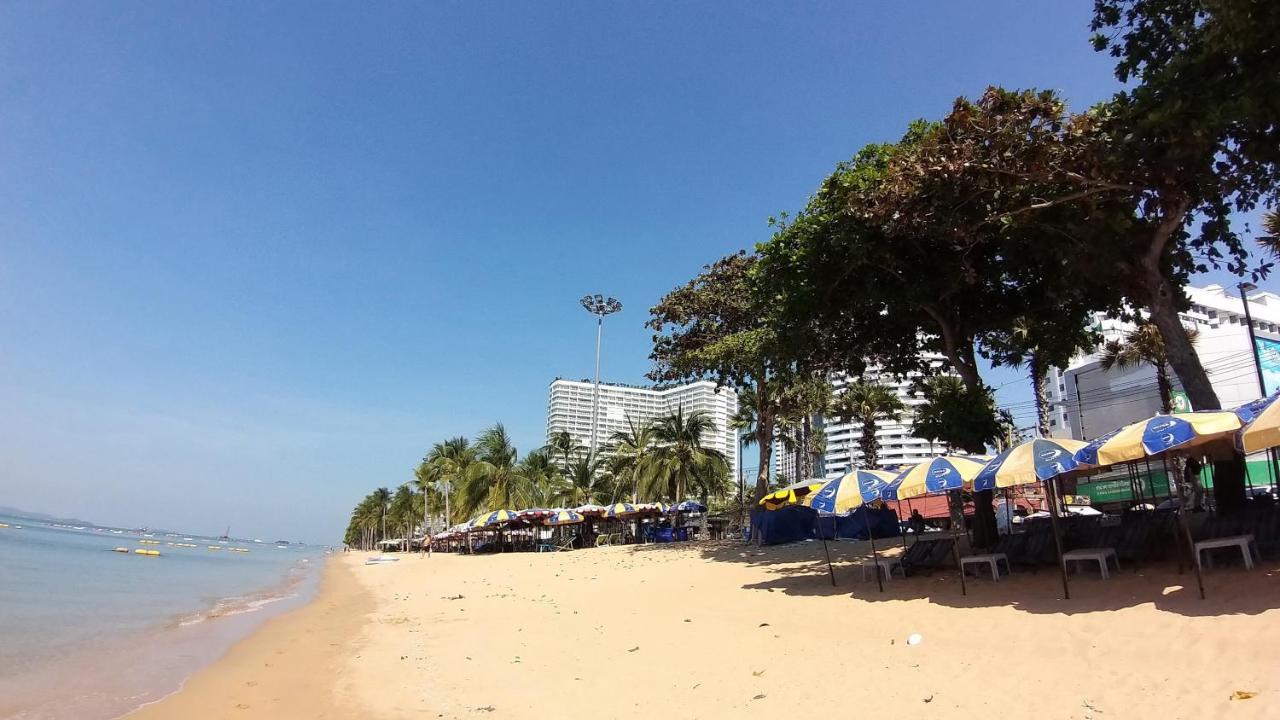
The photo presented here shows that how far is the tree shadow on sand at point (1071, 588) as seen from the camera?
25.0ft

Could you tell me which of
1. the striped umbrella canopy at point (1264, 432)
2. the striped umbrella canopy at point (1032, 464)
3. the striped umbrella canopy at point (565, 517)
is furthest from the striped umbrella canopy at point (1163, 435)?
the striped umbrella canopy at point (565, 517)

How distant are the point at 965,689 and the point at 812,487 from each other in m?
12.9

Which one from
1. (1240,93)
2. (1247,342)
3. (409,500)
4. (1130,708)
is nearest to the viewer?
(1130,708)

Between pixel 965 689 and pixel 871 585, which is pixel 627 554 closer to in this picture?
pixel 871 585

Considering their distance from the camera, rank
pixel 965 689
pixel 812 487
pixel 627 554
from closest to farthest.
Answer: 1. pixel 965 689
2. pixel 812 487
3. pixel 627 554

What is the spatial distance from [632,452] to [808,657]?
129 feet

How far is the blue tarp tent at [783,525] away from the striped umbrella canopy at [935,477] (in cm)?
1241

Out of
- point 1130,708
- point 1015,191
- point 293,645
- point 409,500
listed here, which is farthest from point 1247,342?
point 409,500

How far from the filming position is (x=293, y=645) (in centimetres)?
1182

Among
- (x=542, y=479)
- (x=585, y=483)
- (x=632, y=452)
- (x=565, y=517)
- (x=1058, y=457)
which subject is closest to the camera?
(x=1058, y=457)

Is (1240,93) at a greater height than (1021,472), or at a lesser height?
greater

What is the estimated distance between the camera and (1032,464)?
9.38 m

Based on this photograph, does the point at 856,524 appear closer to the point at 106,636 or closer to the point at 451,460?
the point at 106,636

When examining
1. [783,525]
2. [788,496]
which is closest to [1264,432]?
[788,496]
